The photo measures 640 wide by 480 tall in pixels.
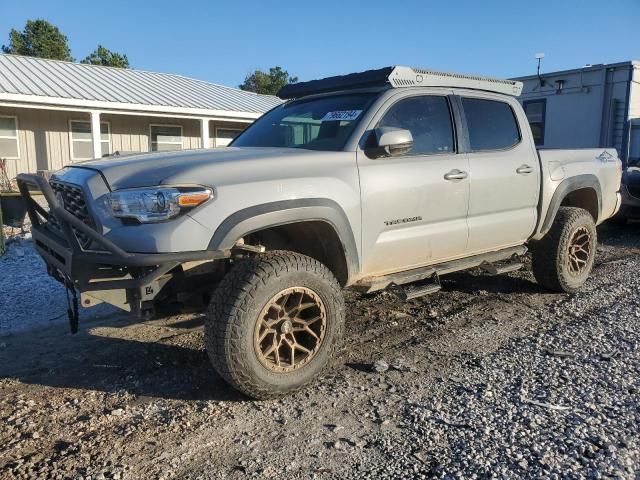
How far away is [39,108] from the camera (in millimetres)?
14680

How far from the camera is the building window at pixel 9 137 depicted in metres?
15.4

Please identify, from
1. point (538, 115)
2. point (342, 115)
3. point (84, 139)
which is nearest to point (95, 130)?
point (84, 139)

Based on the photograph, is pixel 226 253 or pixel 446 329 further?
pixel 446 329

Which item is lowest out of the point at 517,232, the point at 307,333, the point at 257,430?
the point at 257,430

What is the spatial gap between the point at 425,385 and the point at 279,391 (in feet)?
3.16

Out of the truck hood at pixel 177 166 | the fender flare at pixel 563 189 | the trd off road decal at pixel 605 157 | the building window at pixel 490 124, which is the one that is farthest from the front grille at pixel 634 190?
the truck hood at pixel 177 166

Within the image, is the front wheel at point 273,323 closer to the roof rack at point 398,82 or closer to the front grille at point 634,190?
the roof rack at point 398,82

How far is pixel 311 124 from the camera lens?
4406 mm

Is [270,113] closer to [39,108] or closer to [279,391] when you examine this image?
[279,391]

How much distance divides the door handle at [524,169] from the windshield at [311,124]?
1710 millimetres

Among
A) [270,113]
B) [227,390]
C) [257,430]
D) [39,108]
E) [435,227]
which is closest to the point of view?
[257,430]

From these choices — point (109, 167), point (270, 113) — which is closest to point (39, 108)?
point (270, 113)

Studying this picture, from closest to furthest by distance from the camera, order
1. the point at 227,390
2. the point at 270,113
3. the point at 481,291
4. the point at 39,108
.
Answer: the point at 227,390 < the point at 270,113 < the point at 481,291 < the point at 39,108

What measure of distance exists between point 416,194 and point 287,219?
1.20 m
